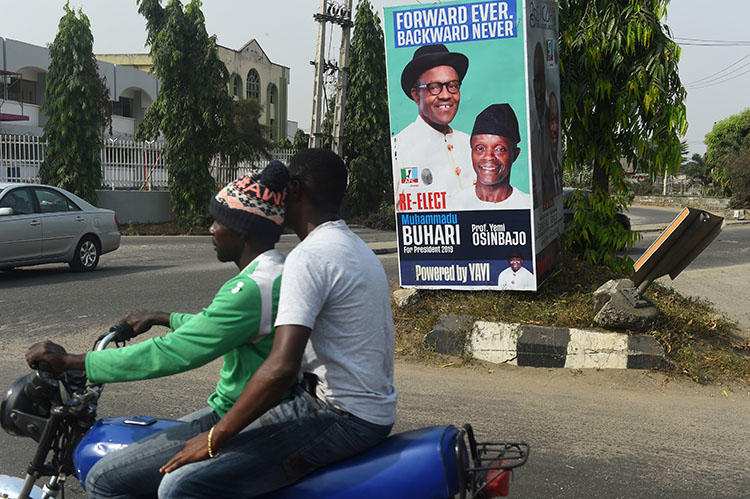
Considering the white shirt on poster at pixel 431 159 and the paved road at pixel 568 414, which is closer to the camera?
the paved road at pixel 568 414

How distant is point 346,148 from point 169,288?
59.6ft

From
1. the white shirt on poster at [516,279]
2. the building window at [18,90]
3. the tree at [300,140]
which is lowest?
the white shirt on poster at [516,279]

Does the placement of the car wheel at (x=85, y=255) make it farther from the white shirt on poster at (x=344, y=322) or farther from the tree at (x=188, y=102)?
the white shirt on poster at (x=344, y=322)

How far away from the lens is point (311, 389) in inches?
92.3

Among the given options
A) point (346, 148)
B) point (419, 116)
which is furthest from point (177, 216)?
point (419, 116)

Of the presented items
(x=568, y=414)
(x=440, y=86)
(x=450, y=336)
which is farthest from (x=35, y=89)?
(x=568, y=414)

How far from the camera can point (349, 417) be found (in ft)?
7.50

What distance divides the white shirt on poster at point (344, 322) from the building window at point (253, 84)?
55.2 meters

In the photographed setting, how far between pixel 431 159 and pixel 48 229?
283 inches

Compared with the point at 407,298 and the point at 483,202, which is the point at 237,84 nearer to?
the point at 407,298

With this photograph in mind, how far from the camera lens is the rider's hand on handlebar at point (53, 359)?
230 cm

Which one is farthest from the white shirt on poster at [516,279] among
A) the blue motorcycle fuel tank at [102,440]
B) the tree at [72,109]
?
the tree at [72,109]

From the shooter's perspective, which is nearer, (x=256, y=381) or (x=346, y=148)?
(x=256, y=381)

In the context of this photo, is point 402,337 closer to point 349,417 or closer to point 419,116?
point 419,116
